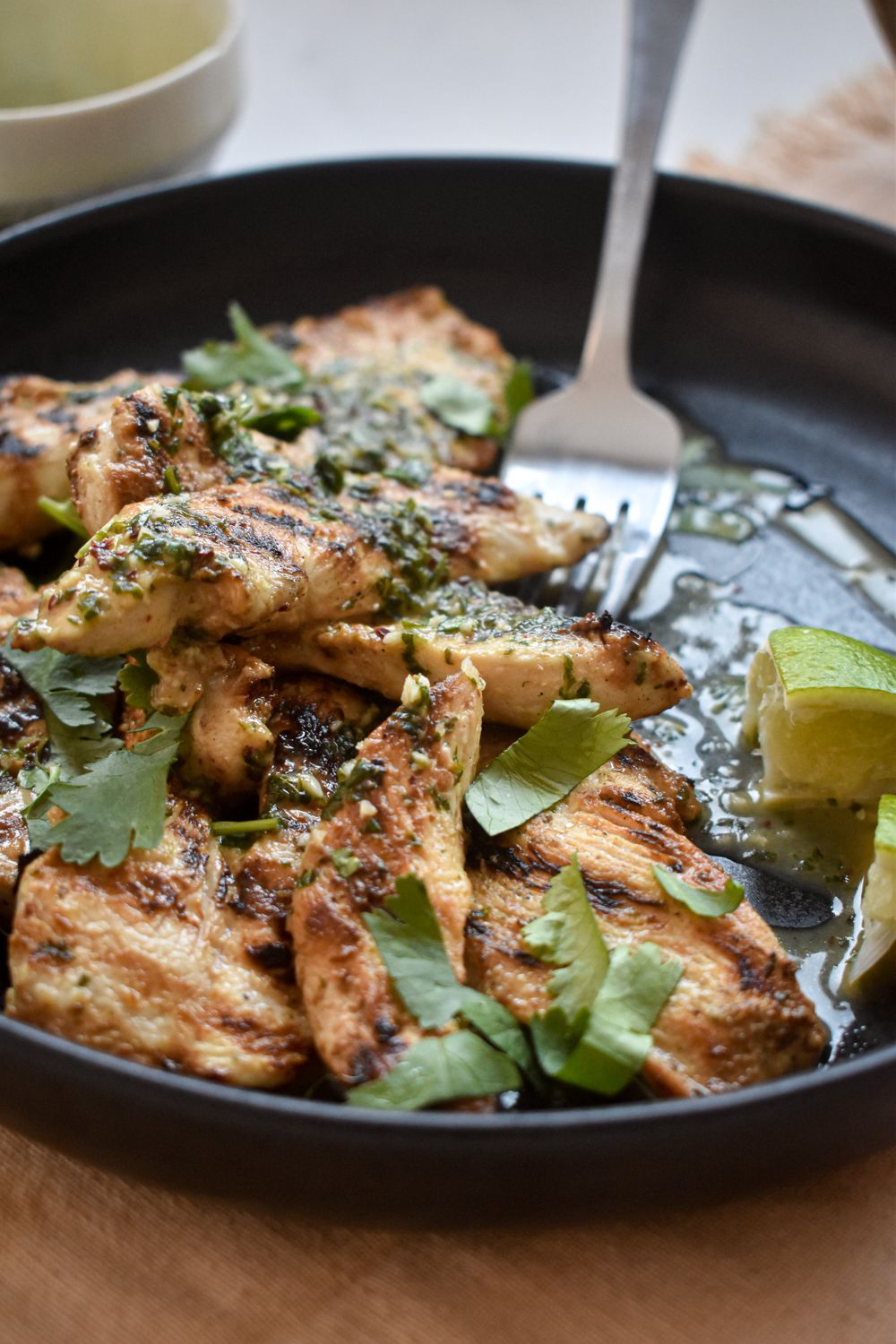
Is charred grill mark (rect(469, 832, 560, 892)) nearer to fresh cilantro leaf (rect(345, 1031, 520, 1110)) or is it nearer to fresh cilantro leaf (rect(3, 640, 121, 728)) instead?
fresh cilantro leaf (rect(345, 1031, 520, 1110))

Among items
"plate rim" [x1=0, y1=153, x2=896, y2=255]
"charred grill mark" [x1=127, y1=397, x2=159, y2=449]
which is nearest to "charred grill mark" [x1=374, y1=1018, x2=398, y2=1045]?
"charred grill mark" [x1=127, y1=397, x2=159, y2=449]

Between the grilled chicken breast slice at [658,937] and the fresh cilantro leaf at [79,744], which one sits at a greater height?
the grilled chicken breast slice at [658,937]

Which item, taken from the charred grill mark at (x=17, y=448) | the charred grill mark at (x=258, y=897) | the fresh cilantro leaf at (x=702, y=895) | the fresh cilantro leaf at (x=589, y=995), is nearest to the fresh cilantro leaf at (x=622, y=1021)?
the fresh cilantro leaf at (x=589, y=995)

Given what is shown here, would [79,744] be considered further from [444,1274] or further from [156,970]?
[444,1274]

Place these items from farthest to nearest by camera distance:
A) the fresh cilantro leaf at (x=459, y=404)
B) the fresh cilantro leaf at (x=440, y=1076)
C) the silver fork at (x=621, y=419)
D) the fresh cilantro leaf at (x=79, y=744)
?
1. the fresh cilantro leaf at (x=459, y=404)
2. the silver fork at (x=621, y=419)
3. the fresh cilantro leaf at (x=79, y=744)
4. the fresh cilantro leaf at (x=440, y=1076)

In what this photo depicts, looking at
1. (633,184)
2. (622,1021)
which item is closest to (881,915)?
(622,1021)

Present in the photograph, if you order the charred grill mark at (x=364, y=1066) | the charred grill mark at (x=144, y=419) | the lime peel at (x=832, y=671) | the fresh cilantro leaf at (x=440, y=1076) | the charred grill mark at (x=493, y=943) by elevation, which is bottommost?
the charred grill mark at (x=493, y=943)

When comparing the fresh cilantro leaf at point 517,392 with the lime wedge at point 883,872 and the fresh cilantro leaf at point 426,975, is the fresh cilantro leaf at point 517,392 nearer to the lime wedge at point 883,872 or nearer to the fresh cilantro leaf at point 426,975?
the lime wedge at point 883,872
